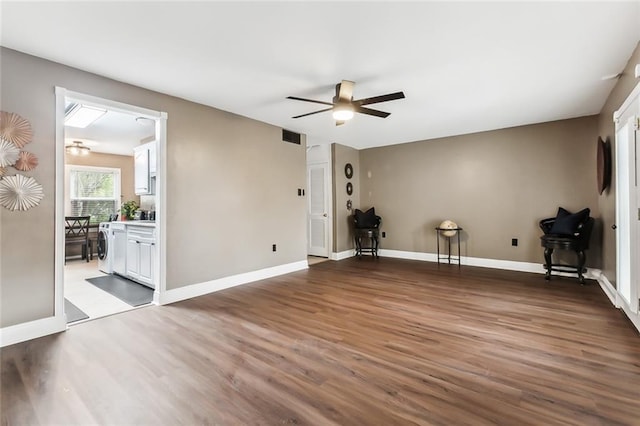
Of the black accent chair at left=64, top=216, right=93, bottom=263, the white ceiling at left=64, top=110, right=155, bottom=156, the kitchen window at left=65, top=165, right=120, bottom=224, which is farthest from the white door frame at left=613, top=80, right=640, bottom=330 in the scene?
the kitchen window at left=65, top=165, right=120, bottom=224

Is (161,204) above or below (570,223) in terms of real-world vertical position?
above

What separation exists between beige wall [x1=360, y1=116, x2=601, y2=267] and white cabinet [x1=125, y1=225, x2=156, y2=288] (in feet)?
15.0

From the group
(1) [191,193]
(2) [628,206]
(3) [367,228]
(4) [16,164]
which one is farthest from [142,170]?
(2) [628,206]

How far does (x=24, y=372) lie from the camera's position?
6.68ft

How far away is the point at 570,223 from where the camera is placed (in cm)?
428

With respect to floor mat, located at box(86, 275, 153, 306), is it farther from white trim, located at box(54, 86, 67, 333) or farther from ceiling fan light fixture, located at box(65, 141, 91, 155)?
ceiling fan light fixture, located at box(65, 141, 91, 155)

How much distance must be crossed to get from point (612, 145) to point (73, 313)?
249 inches

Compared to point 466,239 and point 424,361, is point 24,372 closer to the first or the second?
point 424,361

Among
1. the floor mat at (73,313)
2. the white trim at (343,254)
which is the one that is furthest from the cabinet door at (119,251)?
the white trim at (343,254)

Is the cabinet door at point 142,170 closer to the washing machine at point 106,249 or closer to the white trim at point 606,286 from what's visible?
the washing machine at point 106,249

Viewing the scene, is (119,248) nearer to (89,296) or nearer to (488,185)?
(89,296)

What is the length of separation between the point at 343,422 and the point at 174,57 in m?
3.06

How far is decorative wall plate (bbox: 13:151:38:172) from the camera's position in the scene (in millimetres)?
2547

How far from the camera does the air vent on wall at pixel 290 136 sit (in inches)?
201
